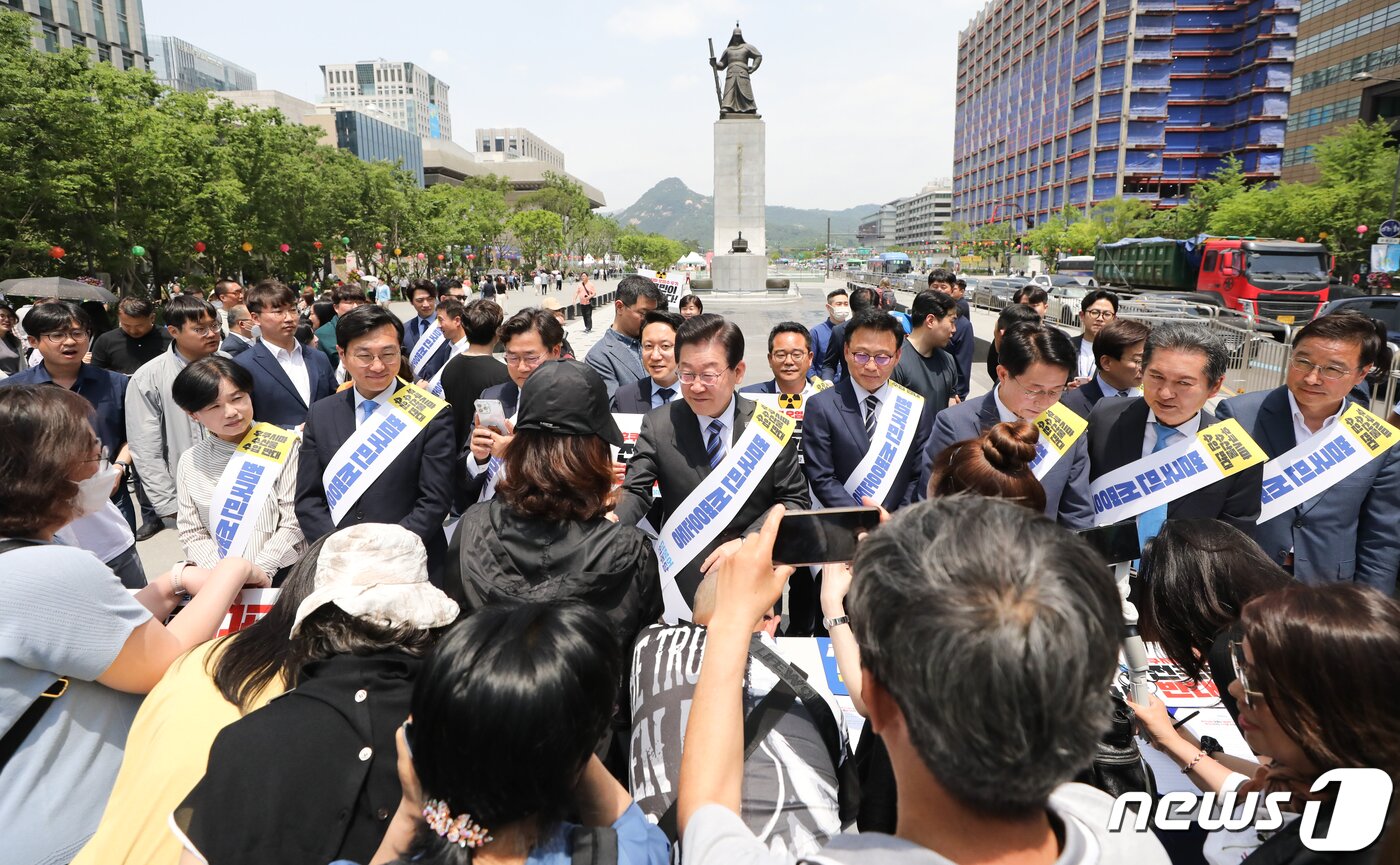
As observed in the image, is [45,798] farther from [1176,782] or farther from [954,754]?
[1176,782]

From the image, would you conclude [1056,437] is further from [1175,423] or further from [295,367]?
[295,367]

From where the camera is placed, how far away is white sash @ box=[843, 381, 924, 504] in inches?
143

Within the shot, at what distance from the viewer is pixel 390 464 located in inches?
129

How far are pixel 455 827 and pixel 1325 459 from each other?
12.0 feet

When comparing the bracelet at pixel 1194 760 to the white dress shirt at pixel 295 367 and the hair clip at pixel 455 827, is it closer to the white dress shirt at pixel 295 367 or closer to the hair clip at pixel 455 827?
the hair clip at pixel 455 827

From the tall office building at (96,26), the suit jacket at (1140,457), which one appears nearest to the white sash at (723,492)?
the suit jacket at (1140,457)

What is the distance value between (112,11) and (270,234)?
3518 cm

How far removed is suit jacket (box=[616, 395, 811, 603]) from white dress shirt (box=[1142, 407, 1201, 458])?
1.48m

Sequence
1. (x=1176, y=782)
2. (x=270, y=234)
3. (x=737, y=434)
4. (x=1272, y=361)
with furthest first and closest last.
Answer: (x=270, y=234)
(x=1272, y=361)
(x=737, y=434)
(x=1176, y=782)

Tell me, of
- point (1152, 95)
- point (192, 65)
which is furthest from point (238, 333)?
point (192, 65)

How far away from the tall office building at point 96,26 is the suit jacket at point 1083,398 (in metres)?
52.7

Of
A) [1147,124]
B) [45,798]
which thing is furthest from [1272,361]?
[1147,124]

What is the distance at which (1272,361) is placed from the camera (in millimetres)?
9914

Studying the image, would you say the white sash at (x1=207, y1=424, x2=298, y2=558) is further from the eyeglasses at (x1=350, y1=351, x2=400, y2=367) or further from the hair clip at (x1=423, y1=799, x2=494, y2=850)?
the hair clip at (x1=423, y1=799, x2=494, y2=850)
